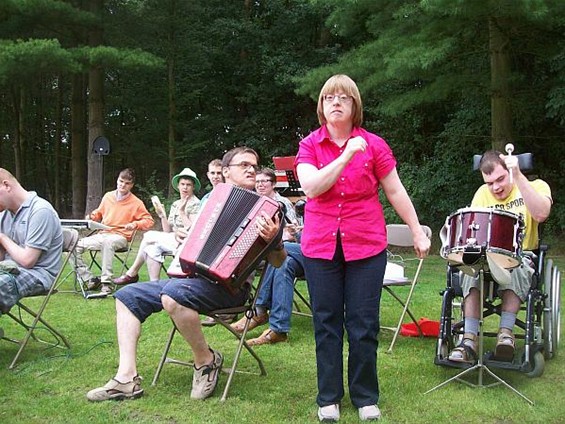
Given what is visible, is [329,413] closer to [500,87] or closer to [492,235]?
[492,235]

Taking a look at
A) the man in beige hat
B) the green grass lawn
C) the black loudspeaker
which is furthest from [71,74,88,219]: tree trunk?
the green grass lawn

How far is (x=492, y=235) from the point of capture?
3178 millimetres

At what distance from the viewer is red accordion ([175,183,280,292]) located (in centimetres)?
307

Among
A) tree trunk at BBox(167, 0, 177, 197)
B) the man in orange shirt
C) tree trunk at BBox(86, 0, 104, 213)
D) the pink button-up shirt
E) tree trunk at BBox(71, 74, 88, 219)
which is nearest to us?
the pink button-up shirt

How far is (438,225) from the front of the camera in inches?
471

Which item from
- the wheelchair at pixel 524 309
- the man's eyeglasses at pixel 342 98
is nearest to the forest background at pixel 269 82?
the wheelchair at pixel 524 309

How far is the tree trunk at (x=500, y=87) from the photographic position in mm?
9133

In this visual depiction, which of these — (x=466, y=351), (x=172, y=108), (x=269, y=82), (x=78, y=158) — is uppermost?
(x=269, y=82)

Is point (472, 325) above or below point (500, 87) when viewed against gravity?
below

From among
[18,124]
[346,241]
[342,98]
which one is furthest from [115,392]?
[18,124]

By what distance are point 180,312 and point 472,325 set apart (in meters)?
1.66

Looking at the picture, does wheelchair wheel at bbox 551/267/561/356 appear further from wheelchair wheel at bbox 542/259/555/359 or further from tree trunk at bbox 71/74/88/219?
tree trunk at bbox 71/74/88/219

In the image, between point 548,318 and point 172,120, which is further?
point 172,120

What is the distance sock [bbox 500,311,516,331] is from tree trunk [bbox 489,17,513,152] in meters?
6.17
